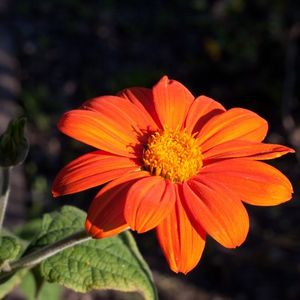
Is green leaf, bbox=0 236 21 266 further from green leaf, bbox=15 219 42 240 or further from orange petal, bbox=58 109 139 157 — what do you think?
green leaf, bbox=15 219 42 240

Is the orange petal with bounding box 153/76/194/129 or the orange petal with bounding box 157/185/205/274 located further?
the orange petal with bounding box 153/76/194/129

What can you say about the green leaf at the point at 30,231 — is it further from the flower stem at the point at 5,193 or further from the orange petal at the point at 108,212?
the orange petal at the point at 108,212

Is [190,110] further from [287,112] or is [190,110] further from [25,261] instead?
[287,112]

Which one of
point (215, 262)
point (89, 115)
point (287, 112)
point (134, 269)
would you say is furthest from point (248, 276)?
point (89, 115)

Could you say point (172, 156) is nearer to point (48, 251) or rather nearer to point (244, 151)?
point (244, 151)

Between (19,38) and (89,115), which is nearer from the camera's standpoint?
(89,115)

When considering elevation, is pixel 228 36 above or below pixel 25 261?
above

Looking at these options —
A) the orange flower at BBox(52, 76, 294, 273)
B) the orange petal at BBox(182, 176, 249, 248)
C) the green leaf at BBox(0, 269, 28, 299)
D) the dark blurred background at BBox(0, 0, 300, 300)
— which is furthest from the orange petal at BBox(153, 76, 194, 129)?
the dark blurred background at BBox(0, 0, 300, 300)

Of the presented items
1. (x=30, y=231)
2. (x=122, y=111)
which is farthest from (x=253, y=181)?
(x=30, y=231)
